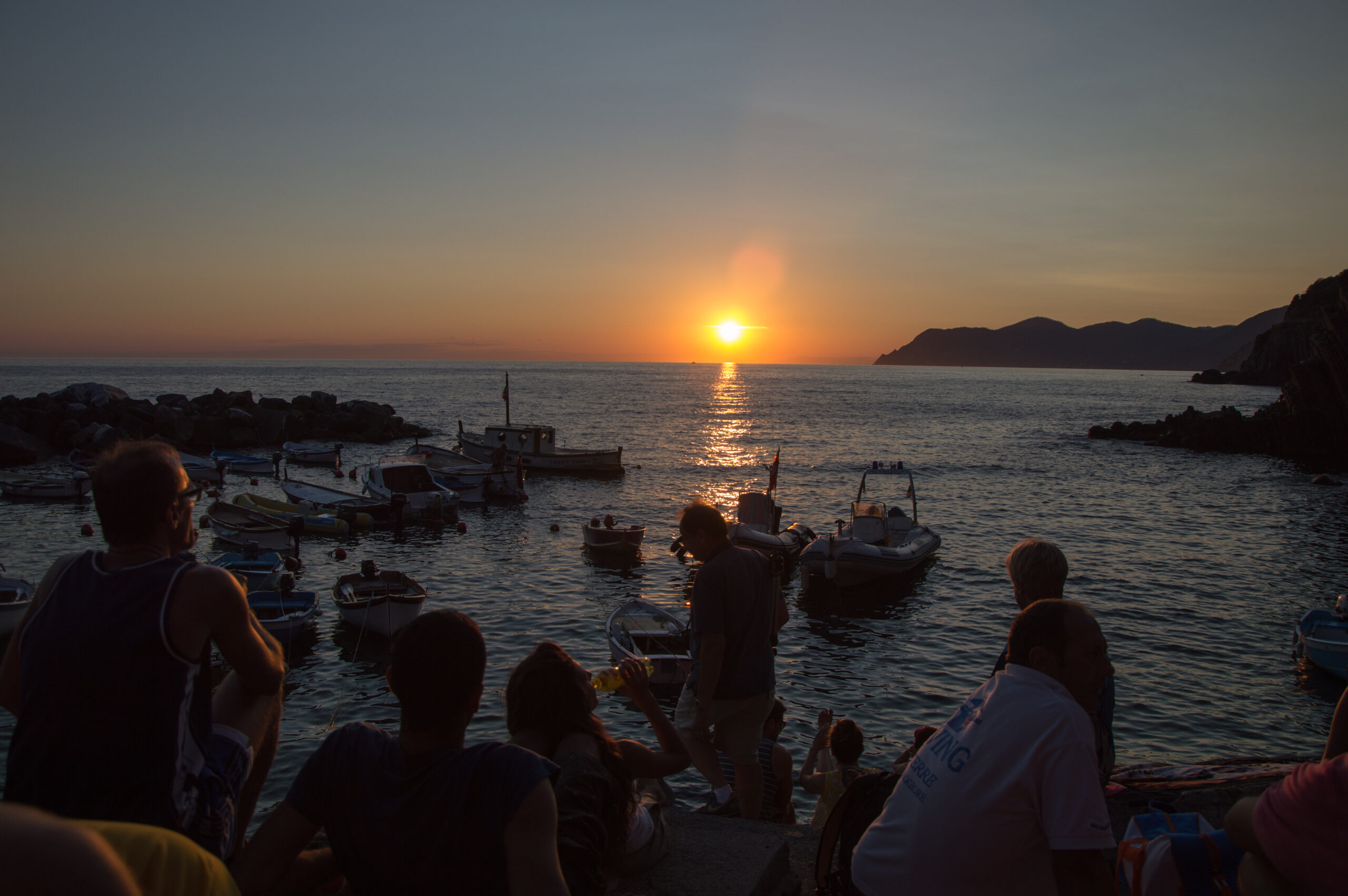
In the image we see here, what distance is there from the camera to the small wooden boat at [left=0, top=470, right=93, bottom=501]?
1243 inches

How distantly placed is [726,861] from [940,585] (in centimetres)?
1967

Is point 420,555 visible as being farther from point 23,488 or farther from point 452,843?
point 452,843

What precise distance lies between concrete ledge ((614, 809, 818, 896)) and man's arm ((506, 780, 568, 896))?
2.08 metres

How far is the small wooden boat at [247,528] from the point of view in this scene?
24.9 m

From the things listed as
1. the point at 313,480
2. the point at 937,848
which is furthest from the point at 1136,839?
the point at 313,480

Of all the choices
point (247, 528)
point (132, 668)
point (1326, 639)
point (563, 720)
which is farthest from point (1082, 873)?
point (247, 528)

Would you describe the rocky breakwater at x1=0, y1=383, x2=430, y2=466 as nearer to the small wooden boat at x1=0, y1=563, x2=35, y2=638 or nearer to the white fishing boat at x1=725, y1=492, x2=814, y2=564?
the small wooden boat at x1=0, y1=563, x2=35, y2=638

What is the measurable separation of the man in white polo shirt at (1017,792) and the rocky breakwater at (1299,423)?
204ft

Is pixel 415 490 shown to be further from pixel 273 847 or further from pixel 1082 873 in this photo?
pixel 1082 873

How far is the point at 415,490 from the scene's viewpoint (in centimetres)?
3152

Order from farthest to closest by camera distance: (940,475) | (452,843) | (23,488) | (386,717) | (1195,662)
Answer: (940,475), (23,488), (1195,662), (386,717), (452,843)

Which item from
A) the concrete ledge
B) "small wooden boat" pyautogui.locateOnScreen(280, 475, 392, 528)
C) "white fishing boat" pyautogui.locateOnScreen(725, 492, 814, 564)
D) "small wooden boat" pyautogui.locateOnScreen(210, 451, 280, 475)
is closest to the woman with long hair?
the concrete ledge

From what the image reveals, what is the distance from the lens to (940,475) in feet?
157

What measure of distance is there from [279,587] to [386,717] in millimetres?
5654
